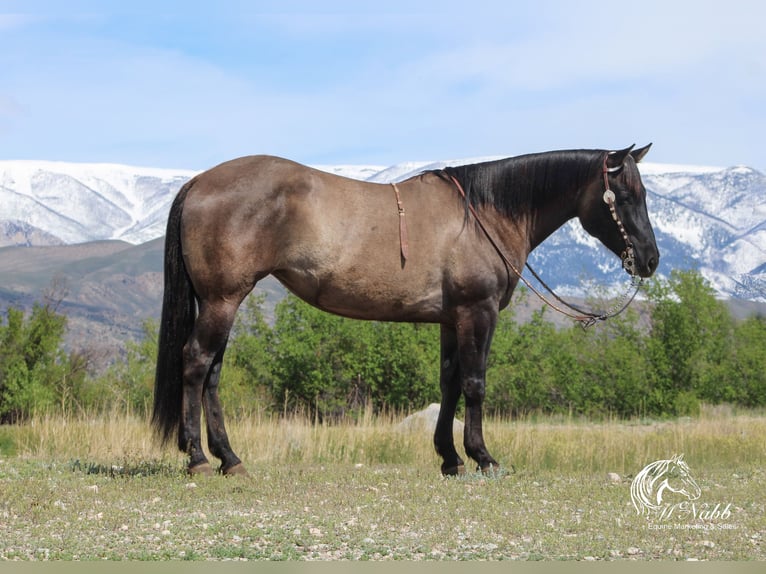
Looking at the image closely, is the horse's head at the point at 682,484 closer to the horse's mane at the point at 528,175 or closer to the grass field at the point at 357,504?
the grass field at the point at 357,504

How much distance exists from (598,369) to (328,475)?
47.0 ft

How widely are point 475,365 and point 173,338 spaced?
2.58m

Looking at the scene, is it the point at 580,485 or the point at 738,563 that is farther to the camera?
the point at 580,485

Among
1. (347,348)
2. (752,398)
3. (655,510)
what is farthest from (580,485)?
(752,398)

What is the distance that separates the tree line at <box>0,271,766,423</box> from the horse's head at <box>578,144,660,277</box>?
329 inches

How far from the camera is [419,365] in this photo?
17984mm

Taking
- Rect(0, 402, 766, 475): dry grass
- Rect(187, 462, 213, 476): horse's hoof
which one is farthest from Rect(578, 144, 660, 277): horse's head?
Rect(187, 462, 213, 476): horse's hoof

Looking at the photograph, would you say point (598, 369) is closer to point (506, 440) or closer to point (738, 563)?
point (506, 440)

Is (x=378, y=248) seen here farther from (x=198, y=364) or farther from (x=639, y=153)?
(x=639, y=153)

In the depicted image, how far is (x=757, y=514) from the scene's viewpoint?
636cm

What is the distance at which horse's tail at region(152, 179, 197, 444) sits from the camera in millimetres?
7625

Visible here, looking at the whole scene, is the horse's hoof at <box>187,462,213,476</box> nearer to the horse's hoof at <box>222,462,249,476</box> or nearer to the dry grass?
the horse's hoof at <box>222,462,249,476</box>

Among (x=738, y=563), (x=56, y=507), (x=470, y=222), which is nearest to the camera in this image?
(x=738, y=563)

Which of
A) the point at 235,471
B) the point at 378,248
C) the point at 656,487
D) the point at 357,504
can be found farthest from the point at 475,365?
the point at 235,471
